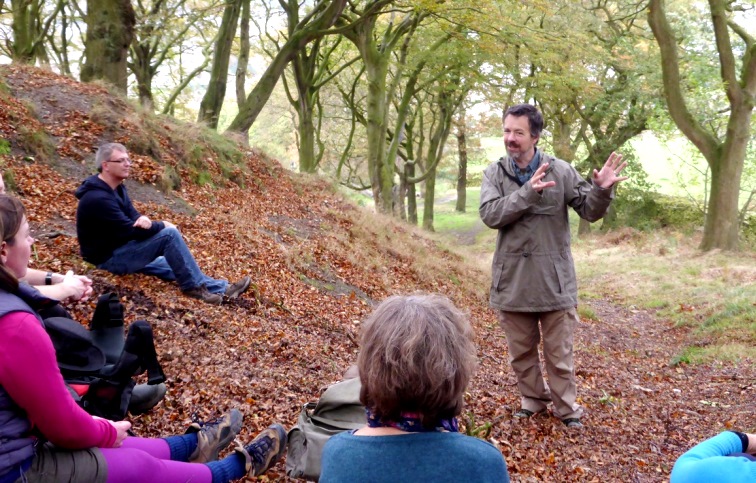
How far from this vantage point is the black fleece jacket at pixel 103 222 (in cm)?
533

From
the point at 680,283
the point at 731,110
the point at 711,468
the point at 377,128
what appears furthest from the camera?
the point at 377,128

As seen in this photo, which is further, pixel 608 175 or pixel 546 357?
pixel 546 357

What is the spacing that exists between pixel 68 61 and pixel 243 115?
11039mm

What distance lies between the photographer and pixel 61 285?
3.14 meters

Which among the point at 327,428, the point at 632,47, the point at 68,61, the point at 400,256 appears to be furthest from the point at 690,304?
the point at 68,61

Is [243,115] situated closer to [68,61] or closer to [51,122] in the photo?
[51,122]

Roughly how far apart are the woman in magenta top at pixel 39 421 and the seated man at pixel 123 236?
3230 millimetres

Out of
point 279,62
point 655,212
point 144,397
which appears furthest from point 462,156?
point 144,397

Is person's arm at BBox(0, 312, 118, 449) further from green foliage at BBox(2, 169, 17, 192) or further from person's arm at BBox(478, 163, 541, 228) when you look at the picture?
green foliage at BBox(2, 169, 17, 192)

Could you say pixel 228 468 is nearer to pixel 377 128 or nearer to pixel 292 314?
pixel 292 314

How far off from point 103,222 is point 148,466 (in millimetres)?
3480

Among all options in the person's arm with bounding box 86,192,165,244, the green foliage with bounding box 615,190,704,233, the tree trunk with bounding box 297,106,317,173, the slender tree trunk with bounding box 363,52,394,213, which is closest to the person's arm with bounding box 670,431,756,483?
the person's arm with bounding box 86,192,165,244

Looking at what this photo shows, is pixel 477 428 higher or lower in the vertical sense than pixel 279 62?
lower

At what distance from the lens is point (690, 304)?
36.4 feet
